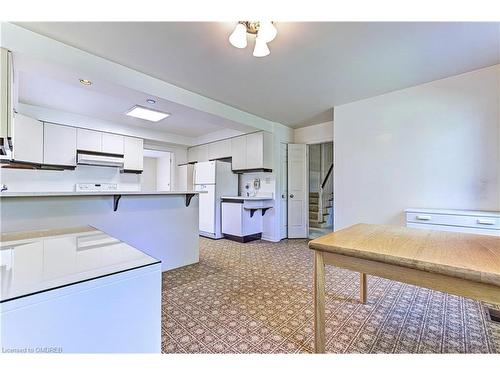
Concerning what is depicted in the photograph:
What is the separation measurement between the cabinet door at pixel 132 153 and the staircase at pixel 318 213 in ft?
14.6

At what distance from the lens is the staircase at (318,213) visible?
6.24 meters

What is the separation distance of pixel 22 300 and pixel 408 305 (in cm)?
260

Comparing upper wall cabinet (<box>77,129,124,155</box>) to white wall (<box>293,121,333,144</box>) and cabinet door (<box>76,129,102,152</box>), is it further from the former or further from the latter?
white wall (<box>293,121,333,144</box>)

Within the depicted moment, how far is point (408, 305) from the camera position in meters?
2.07

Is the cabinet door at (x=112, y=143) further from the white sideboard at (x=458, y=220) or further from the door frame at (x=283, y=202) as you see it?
the white sideboard at (x=458, y=220)

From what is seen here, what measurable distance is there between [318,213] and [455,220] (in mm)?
3915

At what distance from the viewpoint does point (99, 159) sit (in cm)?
430

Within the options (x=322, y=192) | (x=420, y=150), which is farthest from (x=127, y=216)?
(x=322, y=192)

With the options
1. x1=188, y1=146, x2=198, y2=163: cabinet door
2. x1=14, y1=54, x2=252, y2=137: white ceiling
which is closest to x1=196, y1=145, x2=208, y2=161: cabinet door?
x1=188, y1=146, x2=198, y2=163: cabinet door

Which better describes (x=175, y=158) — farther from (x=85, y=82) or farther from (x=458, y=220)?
(x=458, y=220)

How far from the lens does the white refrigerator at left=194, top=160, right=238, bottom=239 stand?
487cm

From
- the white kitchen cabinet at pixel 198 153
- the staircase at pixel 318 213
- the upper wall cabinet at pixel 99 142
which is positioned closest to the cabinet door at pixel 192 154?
the white kitchen cabinet at pixel 198 153
